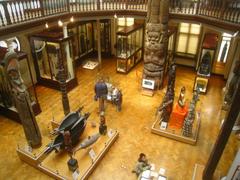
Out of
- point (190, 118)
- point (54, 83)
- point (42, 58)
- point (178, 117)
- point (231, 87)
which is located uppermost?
point (42, 58)

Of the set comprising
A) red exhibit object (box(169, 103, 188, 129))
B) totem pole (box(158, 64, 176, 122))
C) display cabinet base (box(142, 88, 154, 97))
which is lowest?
display cabinet base (box(142, 88, 154, 97))

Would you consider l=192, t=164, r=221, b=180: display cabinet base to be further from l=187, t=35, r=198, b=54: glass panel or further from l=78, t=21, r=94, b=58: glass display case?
l=78, t=21, r=94, b=58: glass display case

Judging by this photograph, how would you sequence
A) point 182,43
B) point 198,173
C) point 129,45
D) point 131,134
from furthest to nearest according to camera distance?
point 182,43 → point 129,45 → point 131,134 → point 198,173


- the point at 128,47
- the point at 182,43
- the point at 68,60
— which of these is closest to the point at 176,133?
the point at 68,60

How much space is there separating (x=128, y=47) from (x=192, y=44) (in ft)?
12.6

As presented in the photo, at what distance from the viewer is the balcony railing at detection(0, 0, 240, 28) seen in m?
7.37

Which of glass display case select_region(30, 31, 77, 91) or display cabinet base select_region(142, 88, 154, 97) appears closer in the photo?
glass display case select_region(30, 31, 77, 91)

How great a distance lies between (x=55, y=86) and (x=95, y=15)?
4.04 m

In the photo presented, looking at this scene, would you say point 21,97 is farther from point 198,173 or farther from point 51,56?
point 198,173

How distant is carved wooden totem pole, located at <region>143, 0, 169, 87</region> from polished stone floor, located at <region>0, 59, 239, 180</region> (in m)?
1.13

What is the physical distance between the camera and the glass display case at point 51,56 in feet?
32.0

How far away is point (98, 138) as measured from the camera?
722cm

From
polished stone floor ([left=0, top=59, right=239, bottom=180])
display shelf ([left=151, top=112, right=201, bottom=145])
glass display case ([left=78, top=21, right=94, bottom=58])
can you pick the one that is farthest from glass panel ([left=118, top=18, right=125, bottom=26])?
display shelf ([left=151, top=112, right=201, bottom=145])

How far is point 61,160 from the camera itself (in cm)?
664
